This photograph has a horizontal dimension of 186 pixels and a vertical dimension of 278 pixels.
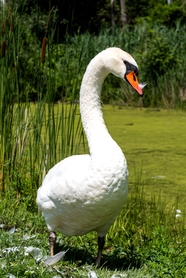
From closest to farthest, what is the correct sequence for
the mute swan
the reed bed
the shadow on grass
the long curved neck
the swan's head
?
the mute swan, the swan's head, the long curved neck, the shadow on grass, the reed bed

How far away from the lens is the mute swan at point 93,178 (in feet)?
9.19

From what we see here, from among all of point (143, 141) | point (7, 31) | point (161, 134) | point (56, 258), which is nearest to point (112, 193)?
→ point (56, 258)

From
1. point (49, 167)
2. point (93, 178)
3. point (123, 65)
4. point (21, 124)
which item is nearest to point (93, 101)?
point (123, 65)

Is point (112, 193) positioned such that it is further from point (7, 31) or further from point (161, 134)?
point (161, 134)

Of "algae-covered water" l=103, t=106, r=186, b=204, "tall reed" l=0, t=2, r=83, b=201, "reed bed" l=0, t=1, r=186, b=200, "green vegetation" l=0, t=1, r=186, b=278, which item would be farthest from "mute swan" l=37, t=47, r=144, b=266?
"algae-covered water" l=103, t=106, r=186, b=204

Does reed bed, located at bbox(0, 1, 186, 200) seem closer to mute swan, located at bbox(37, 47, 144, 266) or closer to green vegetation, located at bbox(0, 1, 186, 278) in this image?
green vegetation, located at bbox(0, 1, 186, 278)

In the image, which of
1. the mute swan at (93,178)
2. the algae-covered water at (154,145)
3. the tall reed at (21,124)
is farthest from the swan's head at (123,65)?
the algae-covered water at (154,145)

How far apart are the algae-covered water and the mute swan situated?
65.2 inches

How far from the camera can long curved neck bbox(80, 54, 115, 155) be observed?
3064mm

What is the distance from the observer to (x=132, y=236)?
3.68 meters

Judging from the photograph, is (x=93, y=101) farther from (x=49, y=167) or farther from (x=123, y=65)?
(x=49, y=167)

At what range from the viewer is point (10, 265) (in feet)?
8.99

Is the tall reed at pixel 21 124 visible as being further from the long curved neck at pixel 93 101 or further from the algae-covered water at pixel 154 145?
the long curved neck at pixel 93 101

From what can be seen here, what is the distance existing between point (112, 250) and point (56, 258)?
75 centimetres
